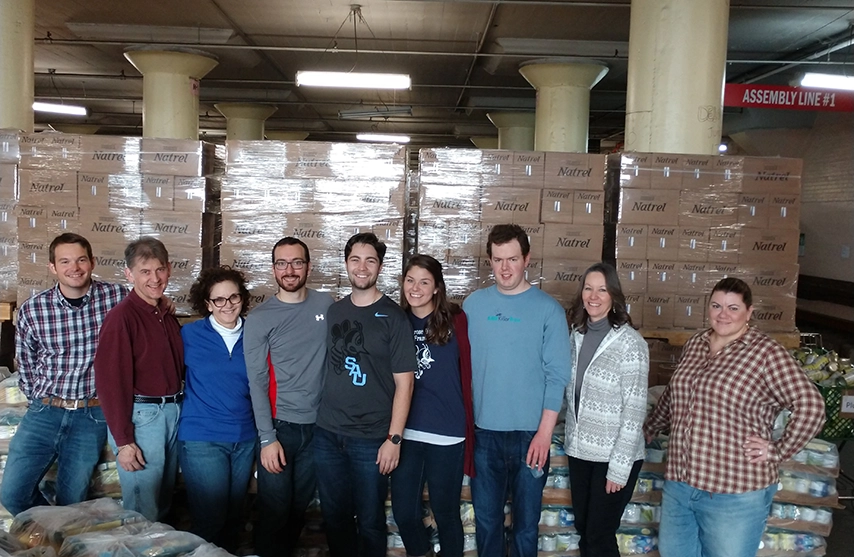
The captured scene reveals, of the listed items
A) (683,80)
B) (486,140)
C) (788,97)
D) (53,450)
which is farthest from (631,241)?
(486,140)

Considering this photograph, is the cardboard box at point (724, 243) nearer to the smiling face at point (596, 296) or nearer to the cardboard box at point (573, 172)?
the cardboard box at point (573, 172)

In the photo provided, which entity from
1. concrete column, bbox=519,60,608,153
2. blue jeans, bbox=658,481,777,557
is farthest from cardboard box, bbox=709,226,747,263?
concrete column, bbox=519,60,608,153

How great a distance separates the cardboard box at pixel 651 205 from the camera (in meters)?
4.75

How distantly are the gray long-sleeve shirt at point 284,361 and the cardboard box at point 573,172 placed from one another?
221cm

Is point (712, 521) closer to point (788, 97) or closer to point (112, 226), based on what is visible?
point (112, 226)

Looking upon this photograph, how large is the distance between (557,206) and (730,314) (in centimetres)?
203

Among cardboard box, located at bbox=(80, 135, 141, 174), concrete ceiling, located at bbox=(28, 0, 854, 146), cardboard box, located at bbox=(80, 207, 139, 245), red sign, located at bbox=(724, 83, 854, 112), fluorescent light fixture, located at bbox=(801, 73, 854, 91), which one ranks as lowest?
cardboard box, located at bbox=(80, 207, 139, 245)

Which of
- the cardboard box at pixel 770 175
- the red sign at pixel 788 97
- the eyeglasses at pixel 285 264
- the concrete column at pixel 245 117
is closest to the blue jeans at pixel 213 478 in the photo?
the eyeglasses at pixel 285 264

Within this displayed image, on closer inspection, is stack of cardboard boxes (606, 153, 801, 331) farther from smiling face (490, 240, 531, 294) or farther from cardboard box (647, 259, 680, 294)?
smiling face (490, 240, 531, 294)

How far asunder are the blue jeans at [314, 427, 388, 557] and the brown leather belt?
1.10 meters

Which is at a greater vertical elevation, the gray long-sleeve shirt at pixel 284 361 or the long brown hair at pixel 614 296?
the long brown hair at pixel 614 296

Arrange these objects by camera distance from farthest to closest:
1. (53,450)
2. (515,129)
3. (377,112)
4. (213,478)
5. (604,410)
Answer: (515,129), (377,112), (53,450), (213,478), (604,410)

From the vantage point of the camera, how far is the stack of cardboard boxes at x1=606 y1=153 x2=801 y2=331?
476 cm

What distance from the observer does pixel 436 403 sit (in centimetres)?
303
